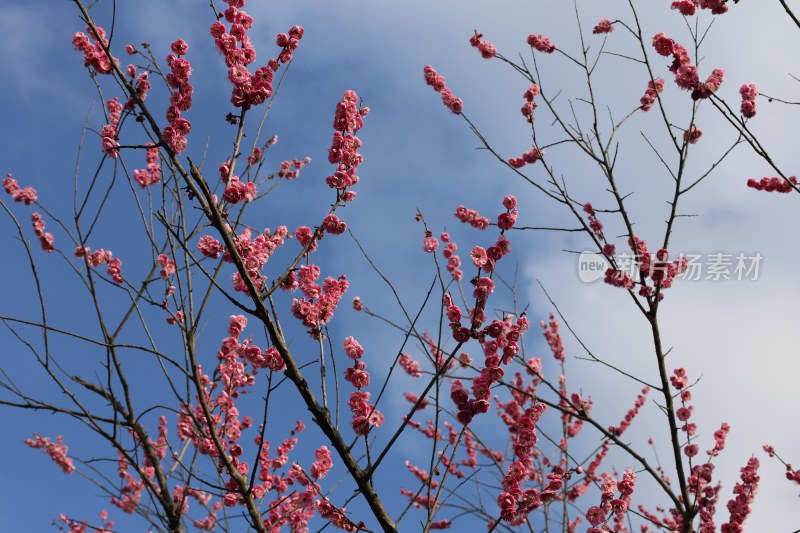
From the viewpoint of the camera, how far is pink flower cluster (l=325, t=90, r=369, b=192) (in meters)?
3.41

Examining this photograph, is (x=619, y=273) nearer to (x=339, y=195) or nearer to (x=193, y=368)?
(x=339, y=195)

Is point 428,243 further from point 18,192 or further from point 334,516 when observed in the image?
point 18,192

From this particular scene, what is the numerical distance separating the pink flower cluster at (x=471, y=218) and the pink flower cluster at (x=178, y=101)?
2.88m

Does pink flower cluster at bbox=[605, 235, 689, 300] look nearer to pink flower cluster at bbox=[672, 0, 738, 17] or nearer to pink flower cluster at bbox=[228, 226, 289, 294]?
pink flower cluster at bbox=[672, 0, 738, 17]

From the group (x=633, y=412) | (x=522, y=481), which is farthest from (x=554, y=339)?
(x=522, y=481)

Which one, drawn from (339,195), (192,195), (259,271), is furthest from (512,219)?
(192,195)

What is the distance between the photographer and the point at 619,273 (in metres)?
4.21

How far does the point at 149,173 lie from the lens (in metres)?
5.43

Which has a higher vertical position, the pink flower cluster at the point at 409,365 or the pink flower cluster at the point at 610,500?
the pink flower cluster at the point at 409,365

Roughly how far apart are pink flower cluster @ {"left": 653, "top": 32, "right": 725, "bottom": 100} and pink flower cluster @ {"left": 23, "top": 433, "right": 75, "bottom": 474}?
8306 millimetres

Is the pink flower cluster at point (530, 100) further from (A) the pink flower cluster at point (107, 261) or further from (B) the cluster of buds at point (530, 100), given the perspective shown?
(A) the pink flower cluster at point (107, 261)

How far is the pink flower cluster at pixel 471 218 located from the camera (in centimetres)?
557

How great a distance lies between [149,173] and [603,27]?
424cm

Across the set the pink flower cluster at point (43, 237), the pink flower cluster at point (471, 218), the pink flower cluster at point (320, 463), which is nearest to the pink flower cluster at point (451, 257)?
the pink flower cluster at point (471, 218)
